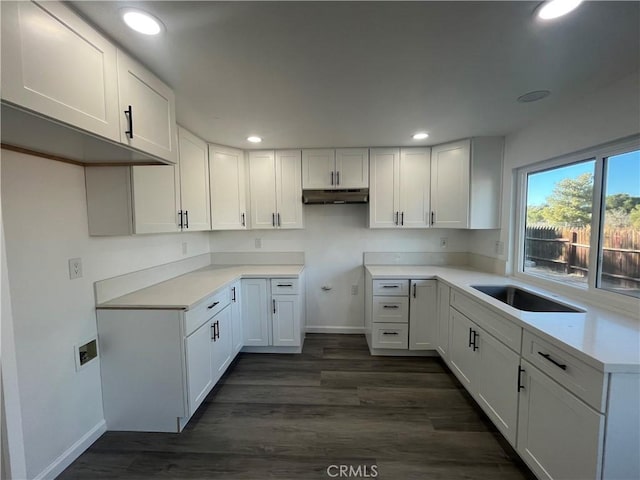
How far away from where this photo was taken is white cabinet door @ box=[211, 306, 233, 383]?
7.24 feet

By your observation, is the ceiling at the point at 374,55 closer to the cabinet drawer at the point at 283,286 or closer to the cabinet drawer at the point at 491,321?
the cabinet drawer at the point at 491,321

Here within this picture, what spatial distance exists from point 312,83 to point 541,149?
2007 mm

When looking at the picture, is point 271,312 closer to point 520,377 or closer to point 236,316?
point 236,316

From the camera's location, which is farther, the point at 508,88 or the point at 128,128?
the point at 508,88

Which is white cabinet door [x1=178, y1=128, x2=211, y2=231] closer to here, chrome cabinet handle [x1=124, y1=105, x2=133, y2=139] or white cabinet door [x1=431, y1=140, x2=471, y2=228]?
chrome cabinet handle [x1=124, y1=105, x2=133, y2=139]

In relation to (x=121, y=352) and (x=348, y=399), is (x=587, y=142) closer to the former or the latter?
(x=348, y=399)

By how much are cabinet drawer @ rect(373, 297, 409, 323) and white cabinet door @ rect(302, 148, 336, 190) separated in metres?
1.44

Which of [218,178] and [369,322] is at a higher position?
[218,178]

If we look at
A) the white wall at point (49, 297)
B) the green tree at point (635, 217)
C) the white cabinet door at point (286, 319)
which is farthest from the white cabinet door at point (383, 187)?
the white wall at point (49, 297)

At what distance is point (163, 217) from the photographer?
2.07 m

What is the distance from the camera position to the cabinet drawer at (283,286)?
287 cm

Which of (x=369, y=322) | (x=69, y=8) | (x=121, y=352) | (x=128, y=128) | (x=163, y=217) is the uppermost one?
(x=69, y=8)

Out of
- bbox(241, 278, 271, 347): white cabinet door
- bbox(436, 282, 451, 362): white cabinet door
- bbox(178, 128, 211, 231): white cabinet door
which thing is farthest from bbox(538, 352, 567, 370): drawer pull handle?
bbox(178, 128, 211, 231): white cabinet door

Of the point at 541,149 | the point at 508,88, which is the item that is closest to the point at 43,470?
the point at 508,88
